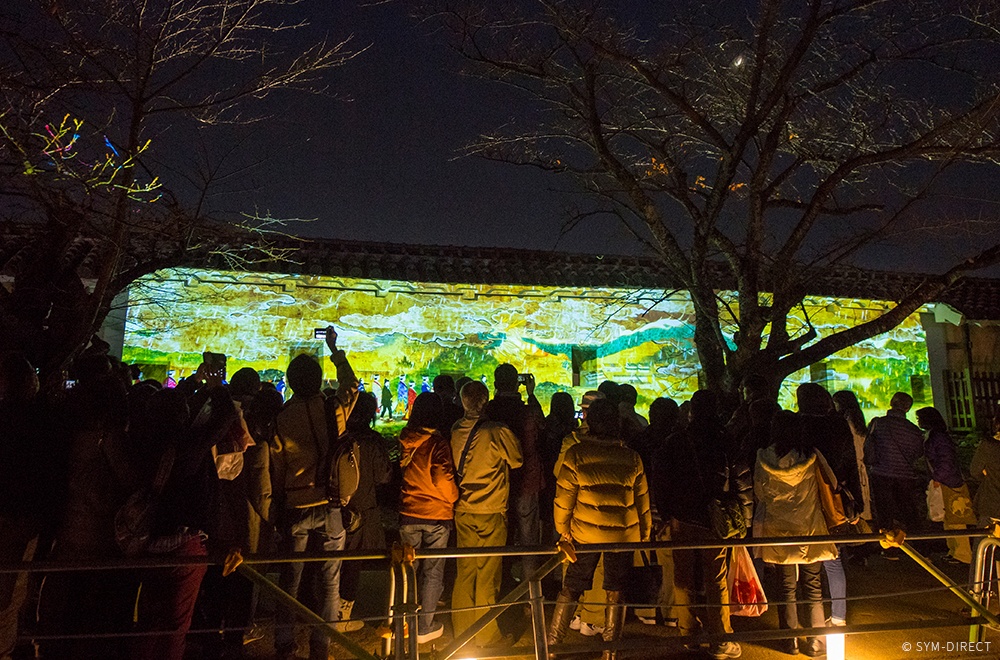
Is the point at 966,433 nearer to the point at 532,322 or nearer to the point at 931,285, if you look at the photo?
the point at 931,285

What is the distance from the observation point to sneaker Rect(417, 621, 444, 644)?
4.38 m

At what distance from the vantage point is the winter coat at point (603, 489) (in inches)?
158

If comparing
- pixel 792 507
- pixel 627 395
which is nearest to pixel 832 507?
pixel 792 507

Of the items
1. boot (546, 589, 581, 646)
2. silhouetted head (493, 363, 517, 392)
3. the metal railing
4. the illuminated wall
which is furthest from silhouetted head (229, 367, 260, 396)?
the illuminated wall

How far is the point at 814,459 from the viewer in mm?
4207

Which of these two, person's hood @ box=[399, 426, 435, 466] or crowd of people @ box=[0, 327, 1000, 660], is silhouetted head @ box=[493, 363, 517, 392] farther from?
person's hood @ box=[399, 426, 435, 466]

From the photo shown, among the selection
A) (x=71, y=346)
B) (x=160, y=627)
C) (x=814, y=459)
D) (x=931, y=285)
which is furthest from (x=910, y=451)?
(x=71, y=346)

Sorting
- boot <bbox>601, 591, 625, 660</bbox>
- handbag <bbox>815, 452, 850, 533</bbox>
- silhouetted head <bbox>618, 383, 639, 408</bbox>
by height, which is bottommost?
boot <bbox>601, 591, 625, 660</bbox>

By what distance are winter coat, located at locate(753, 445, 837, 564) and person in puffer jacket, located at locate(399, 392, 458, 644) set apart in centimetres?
217

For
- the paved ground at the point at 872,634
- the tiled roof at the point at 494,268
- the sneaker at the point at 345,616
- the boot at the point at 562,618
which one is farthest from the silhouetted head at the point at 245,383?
the tiled roof at the point at 494,268

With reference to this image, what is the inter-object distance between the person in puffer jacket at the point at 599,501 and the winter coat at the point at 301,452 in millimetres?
1602

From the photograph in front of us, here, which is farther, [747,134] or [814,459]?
[747,134]

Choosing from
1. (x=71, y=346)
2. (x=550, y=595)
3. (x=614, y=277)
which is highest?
(x=614, y=277)

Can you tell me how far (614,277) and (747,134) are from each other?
5187mm
